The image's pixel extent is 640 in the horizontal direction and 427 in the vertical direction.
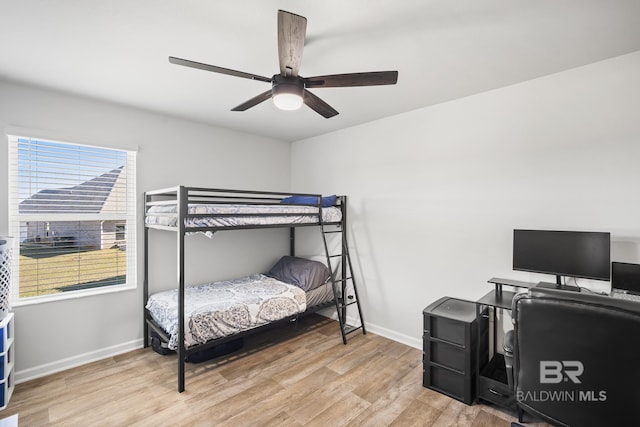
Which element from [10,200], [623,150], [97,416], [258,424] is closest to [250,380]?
[258,424]

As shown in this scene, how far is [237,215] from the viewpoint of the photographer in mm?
2814

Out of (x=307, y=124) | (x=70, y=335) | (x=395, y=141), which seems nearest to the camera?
(x=70, y=335)

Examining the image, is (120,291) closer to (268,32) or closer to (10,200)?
(10,200)

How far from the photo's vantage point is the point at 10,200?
2.55 m

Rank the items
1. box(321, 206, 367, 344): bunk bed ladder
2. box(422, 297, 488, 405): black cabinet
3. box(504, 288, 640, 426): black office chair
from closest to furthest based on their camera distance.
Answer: box(504, 288, 640, 426): black office chair < box(422, 297, 488, 405): black cabinet < box(321, 206, 367, 344): bunk bed ladder

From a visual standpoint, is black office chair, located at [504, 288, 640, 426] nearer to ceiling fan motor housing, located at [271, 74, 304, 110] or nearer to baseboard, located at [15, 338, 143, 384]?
ceiling fan motor housing, located at [271, 74, 304, 110]

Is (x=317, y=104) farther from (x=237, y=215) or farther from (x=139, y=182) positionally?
(x=139, y=182)

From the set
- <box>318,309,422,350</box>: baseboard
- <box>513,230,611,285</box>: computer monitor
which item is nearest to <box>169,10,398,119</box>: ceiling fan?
<box>513,230,611,285</box>: computer monitor

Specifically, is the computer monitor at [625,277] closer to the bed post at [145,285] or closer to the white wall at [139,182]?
the white wall at [139,182]

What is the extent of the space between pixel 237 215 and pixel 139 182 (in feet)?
4.07

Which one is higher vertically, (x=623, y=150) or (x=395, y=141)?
(x=395, y=141)

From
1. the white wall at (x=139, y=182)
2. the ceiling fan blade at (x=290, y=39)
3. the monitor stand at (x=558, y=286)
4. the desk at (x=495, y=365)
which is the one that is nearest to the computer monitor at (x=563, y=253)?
the monitor stand at (x=558, y=286)

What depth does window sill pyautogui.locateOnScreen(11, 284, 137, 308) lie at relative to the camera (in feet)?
8.53

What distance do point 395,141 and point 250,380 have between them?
2.78 metres
